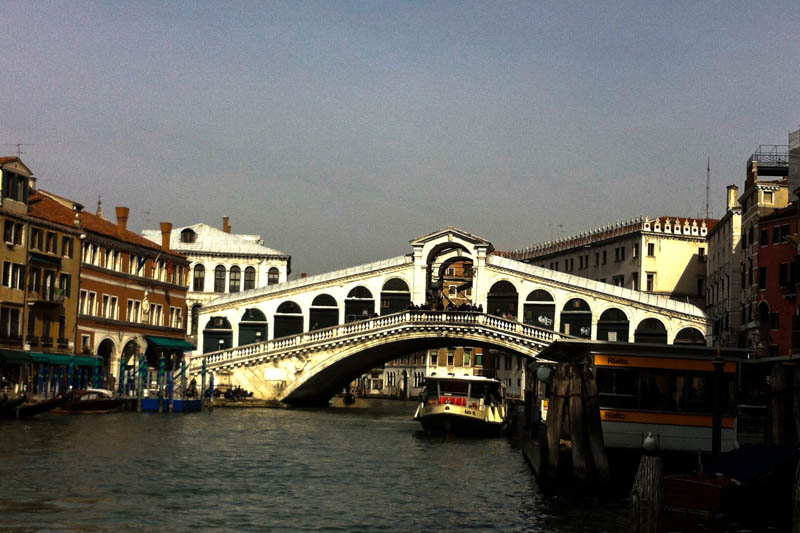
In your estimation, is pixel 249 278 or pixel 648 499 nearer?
pixel 648 499

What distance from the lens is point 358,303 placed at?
51.6 metres

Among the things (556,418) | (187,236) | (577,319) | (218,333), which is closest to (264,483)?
(556,418)

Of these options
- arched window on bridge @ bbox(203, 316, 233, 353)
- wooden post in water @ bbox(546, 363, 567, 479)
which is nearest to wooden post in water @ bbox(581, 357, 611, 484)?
wooden post in water @ bbox(546, 363, 567, 479)

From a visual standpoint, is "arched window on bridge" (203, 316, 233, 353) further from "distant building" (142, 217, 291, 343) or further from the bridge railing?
"distant building" (142, 217, 291, 343)

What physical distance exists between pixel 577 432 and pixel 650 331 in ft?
105

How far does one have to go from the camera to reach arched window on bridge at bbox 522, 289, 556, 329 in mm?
50594

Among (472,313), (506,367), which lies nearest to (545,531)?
(472,313)

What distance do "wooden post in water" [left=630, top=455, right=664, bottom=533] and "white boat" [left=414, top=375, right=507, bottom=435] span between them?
21.1m

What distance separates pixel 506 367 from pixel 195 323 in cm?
2491

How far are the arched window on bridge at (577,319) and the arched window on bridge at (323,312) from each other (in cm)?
982

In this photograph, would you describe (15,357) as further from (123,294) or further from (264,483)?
(264,483)

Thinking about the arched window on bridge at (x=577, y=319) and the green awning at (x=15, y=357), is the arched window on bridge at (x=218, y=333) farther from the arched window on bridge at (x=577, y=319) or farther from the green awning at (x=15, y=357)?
the arched window on bridge at (x=577, y=319)

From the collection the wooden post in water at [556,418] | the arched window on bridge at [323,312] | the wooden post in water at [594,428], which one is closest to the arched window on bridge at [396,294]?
the arched window on bridge at [323,312]

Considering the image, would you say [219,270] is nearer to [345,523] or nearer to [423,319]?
[423,319]
